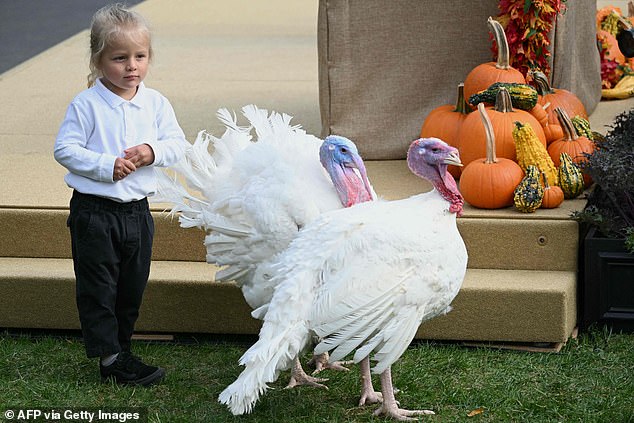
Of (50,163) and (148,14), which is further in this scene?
(148,14)

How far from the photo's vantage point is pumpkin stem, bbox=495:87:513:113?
591cm

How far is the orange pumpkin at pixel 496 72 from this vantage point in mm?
6098

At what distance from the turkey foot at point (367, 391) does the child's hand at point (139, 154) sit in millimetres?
1298

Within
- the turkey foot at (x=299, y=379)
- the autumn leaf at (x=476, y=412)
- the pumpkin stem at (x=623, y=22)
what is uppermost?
the pumpkin stem at (x=623, y=22)

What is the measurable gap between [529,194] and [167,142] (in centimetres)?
193

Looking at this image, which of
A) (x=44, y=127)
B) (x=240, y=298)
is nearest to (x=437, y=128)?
(x=240, y=298)

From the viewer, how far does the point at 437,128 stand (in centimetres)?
624

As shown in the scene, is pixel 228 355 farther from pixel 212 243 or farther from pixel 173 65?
pixel 173 65

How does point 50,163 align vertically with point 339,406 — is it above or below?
above

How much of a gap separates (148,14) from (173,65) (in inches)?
118

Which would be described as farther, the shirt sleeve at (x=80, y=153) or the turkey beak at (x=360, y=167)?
Result: the turkey beak at (x=360, y=167)

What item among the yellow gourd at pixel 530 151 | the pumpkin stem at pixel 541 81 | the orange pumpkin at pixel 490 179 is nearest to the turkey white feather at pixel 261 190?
the orange pumpkin at pixel 490 179

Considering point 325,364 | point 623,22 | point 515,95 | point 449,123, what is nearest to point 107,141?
point 325,364

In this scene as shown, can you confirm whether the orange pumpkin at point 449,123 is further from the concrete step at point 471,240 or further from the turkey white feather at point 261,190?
the turkey white feather at point 261,190
